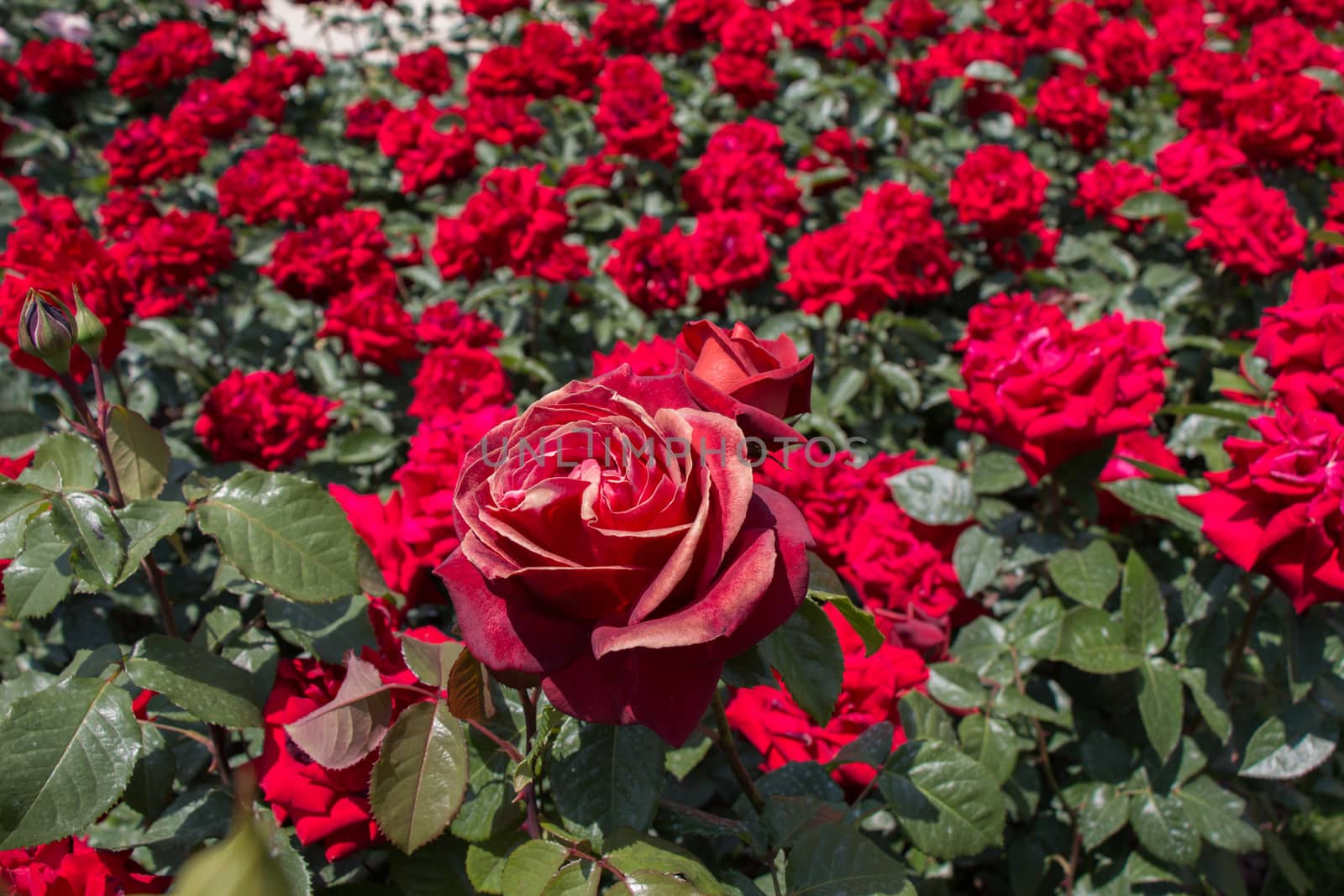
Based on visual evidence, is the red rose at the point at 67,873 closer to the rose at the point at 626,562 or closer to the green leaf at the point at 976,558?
the rose at the point at 626,562

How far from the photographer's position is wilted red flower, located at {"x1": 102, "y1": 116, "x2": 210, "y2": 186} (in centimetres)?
253

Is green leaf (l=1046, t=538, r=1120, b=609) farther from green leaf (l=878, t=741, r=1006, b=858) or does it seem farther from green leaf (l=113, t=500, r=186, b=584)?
green leaf (l=113, t=500, r=186, b=584)

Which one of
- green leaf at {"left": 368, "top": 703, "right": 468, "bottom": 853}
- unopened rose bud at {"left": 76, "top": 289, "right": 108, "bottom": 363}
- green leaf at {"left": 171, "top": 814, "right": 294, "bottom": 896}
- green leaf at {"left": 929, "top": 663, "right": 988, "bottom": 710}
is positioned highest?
green leaf at {"left": 171, "top": 814, "right": 294, "bottom": 896}

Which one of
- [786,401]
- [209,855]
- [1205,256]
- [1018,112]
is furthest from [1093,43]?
[209,855]

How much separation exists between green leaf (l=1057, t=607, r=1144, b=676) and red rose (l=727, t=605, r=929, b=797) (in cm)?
30

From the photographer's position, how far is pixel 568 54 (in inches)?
113

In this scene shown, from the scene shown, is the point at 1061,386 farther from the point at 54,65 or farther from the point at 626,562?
the point at 54,65

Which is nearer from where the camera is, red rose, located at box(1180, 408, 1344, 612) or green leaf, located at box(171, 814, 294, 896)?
green leaf, located at box(171, 814, 294, 896)

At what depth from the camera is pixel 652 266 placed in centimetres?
211


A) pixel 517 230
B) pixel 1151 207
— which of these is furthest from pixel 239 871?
pixel 1151 207

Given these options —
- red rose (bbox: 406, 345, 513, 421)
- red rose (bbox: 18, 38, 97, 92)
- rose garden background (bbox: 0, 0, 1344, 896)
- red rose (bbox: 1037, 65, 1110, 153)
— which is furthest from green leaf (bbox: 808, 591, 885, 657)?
red rose (bbox: 18, 38, 97, 92)

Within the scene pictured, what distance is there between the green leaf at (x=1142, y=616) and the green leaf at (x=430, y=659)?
997 millimetres

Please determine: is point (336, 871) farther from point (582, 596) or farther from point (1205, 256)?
point (1205, 256)

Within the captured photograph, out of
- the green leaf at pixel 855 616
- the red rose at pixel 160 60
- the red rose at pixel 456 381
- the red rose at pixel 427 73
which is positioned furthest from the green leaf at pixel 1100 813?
the red rose at pixel 160 60
